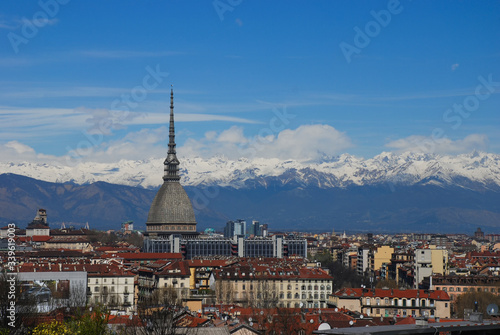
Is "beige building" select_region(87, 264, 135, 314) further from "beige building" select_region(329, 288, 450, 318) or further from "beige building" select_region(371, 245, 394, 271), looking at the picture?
"beige building" select_region(371, 245, 394, 271)

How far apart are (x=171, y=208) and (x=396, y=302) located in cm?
8426

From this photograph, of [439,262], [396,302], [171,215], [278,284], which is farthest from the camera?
[171,215]

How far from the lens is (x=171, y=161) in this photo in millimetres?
162625

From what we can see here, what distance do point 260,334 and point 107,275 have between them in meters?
40.4

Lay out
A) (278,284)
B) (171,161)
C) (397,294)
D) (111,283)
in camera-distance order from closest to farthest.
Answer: (397,294) < (111,283) < (278,284) < (171,161)

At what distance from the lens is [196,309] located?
6931 cm

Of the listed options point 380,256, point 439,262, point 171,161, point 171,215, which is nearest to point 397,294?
point 439,262

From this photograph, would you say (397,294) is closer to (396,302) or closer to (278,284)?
(396,302)

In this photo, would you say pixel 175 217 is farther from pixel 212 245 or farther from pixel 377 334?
pixel 377 334

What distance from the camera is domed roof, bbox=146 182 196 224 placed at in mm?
156250

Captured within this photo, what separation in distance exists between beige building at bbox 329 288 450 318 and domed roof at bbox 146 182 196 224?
261ft

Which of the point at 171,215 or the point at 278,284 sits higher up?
the point at 171,215

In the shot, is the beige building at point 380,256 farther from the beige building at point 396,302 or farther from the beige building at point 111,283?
the beige building at point 396,302

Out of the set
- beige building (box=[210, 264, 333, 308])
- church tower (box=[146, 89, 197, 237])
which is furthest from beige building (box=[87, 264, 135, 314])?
church tower (box=[146, 89, 197, 237])
